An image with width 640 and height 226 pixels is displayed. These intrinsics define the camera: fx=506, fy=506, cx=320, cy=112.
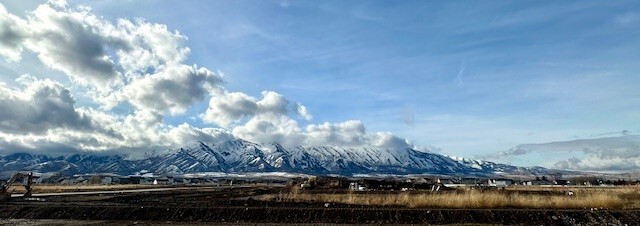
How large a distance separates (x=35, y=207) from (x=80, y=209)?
15.0ft

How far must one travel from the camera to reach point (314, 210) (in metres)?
36.6

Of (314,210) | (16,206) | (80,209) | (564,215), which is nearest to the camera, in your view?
(564,215)

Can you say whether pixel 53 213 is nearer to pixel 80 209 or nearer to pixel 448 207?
pixel 80 209

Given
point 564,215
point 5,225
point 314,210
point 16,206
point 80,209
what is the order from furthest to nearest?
point 16,206
point 80,209
point 314,210
point 564,215
point 5,225

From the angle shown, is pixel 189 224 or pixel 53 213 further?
pixel 53 213

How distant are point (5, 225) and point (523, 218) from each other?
3338cm

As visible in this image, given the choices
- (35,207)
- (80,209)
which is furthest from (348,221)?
(35,207)

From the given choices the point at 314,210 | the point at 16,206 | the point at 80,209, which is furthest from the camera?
the point at 16,206

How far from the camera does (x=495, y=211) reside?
35.0m

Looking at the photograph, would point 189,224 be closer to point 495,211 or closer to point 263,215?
point 263,215

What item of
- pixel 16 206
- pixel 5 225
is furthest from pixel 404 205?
pixel 16 206

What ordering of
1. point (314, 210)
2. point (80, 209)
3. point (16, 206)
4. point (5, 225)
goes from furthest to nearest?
point (16, 206), point (80, 209), point (314, 210), point (5, 225)

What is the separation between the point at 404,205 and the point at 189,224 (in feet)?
58.8

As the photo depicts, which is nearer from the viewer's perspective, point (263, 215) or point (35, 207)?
point (263, 215)
